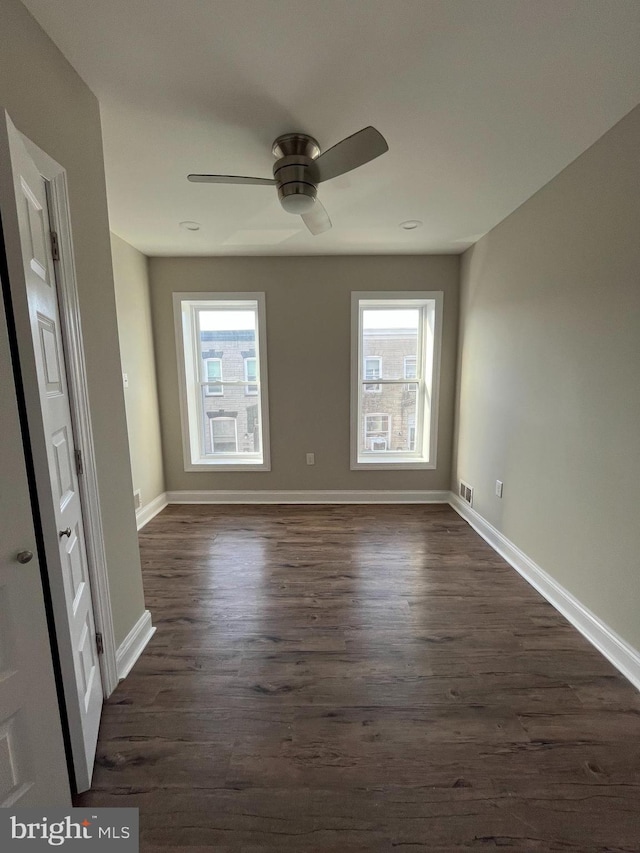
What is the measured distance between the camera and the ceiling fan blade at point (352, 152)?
1321 mm

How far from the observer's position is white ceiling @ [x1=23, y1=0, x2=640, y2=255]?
110 cm

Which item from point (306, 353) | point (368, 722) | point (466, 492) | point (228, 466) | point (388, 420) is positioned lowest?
point (368, 722)

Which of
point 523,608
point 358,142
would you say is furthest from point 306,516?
point 358,142

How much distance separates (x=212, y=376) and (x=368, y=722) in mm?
3264

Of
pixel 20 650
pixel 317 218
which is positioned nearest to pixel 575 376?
pixel 317 218

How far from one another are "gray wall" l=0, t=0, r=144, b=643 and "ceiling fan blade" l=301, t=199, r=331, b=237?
102 centimetres

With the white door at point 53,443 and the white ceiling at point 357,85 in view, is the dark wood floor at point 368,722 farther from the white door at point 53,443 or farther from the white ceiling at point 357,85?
the white ceiling at point 357,85

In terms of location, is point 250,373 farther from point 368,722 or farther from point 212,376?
point 368,722

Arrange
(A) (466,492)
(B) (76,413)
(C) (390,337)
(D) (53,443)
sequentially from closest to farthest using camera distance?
(D) (53,443)
(B) (76,413)
(A) (466,492)
(C) (390,337)

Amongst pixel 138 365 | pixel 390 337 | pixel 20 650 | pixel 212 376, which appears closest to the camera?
pixel 20 650

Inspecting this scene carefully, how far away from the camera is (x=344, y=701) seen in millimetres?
1459

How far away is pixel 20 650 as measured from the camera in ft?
2.93

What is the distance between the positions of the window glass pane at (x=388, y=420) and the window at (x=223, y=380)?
1.10 m

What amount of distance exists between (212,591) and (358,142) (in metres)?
2.58
